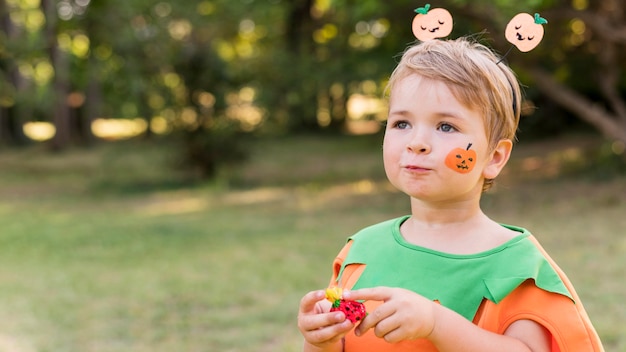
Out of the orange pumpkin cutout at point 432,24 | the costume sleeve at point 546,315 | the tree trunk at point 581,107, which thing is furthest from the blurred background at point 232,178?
the costume sleeve at point 546,315

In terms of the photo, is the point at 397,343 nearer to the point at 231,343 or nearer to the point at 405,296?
the point at 405,296

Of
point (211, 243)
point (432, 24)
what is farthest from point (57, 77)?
point (432, 24)

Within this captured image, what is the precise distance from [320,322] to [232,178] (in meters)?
13.0

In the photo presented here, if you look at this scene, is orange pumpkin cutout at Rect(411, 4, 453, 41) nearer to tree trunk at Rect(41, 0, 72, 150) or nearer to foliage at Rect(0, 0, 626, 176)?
foliage at Rect(0, 0, 626, 176)

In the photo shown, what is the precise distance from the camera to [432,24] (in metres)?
2.25

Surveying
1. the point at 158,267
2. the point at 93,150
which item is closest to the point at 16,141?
the point at 93,150

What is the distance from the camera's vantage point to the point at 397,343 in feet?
6.49

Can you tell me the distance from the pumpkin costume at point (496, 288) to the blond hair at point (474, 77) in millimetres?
295

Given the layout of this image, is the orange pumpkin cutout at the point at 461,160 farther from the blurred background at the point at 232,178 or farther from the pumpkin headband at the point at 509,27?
the blurred background at the point at 232,178

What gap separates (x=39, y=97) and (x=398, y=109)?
18371mm

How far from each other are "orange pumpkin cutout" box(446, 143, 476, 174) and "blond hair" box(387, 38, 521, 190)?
96 mm

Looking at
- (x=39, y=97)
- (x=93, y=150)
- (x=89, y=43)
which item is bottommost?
(x=93, y=150)

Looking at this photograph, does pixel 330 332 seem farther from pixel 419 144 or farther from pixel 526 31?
pixel 526 31

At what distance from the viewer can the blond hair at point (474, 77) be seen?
2.02m
